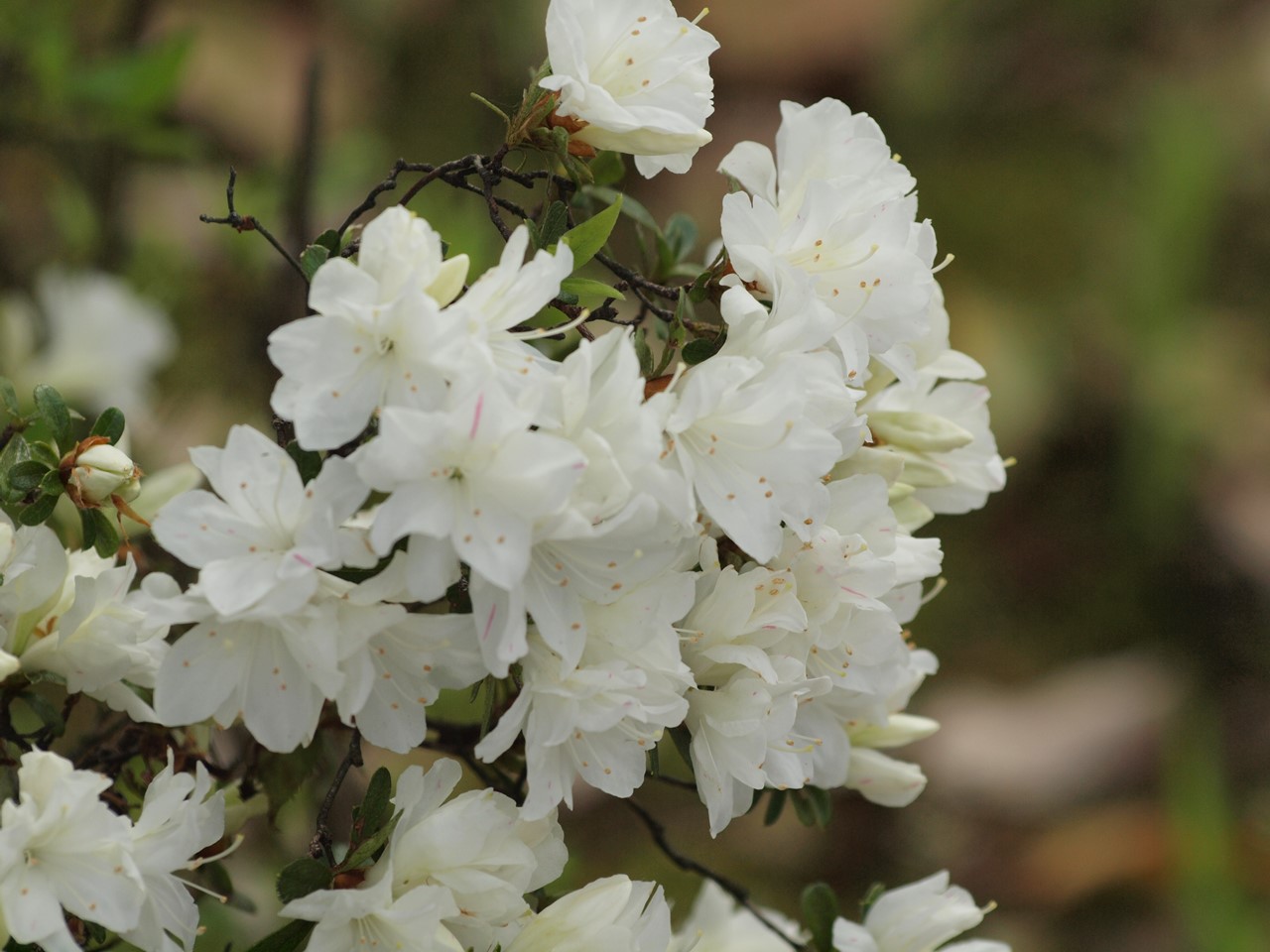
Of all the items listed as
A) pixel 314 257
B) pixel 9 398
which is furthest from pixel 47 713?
pixel 314 257

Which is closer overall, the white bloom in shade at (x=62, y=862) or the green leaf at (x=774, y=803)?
the white bloom in shade at (x=62, y=862)

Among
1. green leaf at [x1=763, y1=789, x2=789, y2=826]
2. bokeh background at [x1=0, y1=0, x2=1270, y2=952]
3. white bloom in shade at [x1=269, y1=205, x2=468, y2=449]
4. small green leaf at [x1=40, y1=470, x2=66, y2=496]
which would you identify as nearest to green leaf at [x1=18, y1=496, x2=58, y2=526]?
small green leaf at [x1=40, y1=470, x2=66, y2=496]

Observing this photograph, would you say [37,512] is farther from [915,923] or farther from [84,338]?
[84,338]

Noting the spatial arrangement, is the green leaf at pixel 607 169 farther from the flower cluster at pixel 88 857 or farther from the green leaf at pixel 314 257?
the flower cluster at pixel 88 857

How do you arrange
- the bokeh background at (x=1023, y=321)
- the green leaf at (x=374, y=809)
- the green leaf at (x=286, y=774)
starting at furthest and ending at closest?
1. the bokeh background at (x=1023, y=321)
2. the green leaf at (x=286, y=774)
3. the green leaf at (x=374, y=809)

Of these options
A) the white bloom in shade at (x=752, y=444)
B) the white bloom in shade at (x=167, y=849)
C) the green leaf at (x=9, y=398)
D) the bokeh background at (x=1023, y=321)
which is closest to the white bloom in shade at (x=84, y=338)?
the bokeh background at (x=1023, y=321)

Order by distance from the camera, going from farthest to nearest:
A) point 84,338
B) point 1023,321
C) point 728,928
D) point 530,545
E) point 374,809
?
point 1023,321 → point 84,338 → point 728,928 → point 374,809 → point 530,545
